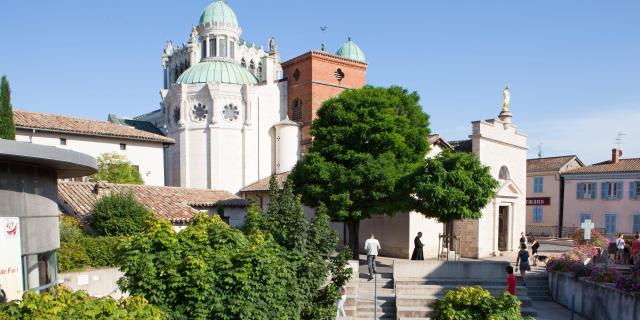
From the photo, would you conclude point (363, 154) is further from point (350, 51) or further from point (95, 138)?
point (350, 51)

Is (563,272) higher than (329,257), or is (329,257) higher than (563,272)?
(329,257)

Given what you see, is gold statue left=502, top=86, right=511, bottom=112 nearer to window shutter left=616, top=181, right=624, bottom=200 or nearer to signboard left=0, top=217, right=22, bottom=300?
window shutter left=616, top=181, right=624, bottom=200

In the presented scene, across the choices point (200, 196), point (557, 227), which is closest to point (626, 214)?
point (557, 227)

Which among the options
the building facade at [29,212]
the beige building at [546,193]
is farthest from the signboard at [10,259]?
the beige building at [546,193]

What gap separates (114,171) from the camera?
2648 centimetres

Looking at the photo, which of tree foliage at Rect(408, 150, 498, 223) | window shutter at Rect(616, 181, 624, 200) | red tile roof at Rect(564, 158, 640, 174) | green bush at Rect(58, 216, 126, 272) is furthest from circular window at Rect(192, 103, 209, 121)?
window shutter at Rect(616, 181, 624, 200)

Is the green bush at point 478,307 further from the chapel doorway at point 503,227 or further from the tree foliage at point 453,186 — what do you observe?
the chapel doorway at point 503,227

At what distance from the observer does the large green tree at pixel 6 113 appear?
1816 cm

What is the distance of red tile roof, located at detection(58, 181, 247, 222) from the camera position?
19219 mm

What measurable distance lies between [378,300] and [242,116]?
25.9 metres

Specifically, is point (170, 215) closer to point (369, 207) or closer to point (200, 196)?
point (200, 196)

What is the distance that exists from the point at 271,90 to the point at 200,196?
1742cm

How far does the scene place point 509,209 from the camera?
1190 inches

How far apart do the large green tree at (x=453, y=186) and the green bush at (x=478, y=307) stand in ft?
32.1
